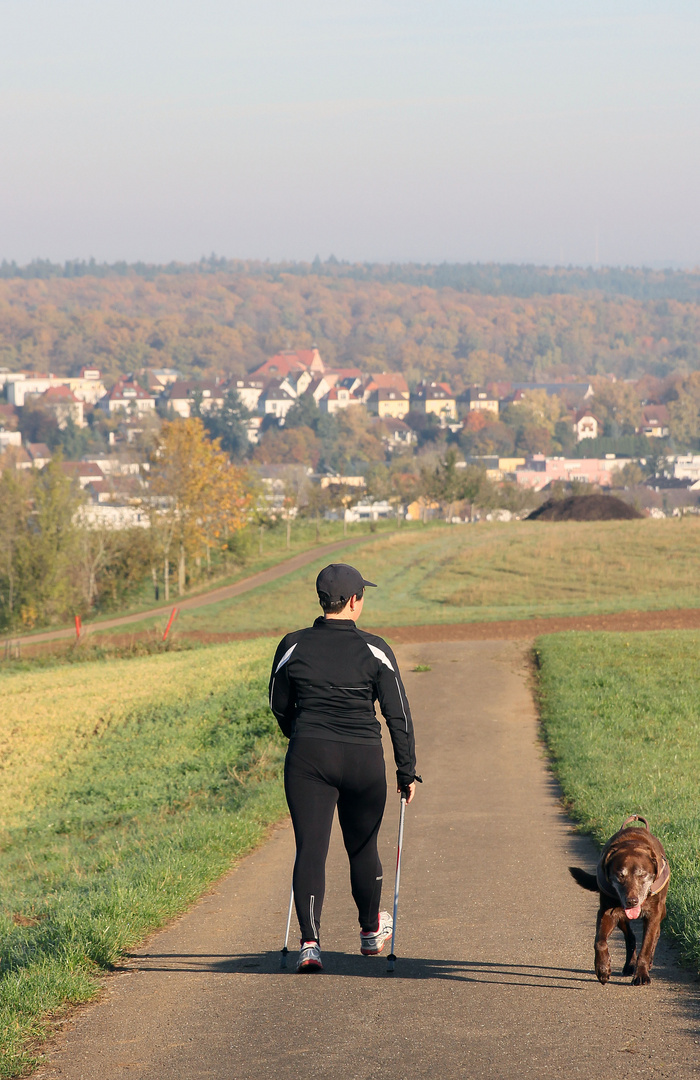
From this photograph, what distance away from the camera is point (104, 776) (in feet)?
55.7

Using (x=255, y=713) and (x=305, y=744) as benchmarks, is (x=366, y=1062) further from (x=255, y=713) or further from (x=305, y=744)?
(x=255, y=713)

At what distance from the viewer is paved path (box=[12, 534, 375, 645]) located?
130ft

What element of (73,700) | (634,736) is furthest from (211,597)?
(634,736)

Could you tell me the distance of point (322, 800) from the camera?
19.5ft

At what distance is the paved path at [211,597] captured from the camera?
39.5 m

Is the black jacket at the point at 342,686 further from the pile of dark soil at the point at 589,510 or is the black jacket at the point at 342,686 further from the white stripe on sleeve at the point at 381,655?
the pile of dark soil at the point at 589,510

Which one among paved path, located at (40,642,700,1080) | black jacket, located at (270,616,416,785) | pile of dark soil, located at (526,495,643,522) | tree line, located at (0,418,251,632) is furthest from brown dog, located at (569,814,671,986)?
pile of dark soil, located at (526,495,643,522)

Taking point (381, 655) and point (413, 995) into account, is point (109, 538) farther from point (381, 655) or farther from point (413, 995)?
point (413, 995)

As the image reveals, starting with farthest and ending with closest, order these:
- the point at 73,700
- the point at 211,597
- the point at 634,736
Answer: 1. the point at 211,597
2. the point at 73,700
3. the point at 634,736

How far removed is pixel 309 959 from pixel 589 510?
5990 centimetres

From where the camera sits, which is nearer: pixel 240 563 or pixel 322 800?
pixel 322 800

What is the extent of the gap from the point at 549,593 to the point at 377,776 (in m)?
32.6

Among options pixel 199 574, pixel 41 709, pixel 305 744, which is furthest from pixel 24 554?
pixel 305 744

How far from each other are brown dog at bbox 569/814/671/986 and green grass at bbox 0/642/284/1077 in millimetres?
2580
